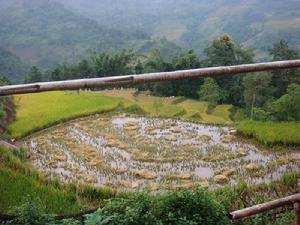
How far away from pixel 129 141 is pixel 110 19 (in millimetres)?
112810

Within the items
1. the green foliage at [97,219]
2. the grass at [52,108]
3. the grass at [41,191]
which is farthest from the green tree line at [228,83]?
the green foliage at [97,219]

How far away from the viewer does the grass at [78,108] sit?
8.70 meters

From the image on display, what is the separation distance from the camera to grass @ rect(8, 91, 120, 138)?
334 inches

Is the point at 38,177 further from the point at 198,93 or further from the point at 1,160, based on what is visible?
the point at 198,93

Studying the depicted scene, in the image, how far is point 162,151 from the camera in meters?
6.71

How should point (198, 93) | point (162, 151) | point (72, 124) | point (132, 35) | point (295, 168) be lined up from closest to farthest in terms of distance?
point (295, 168)
point (162, 151)
point (72, 124)
point (198, 93)
point (132, 35)

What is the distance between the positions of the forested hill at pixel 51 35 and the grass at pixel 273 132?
5559 centimetres

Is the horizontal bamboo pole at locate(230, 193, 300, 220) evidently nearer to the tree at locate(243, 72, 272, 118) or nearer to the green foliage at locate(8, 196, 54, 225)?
the green foliage at locate(8, 196, 54, 225)

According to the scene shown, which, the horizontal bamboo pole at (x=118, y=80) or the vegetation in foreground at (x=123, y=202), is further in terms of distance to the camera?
the vegetation in foreground at (x=123, y=202)

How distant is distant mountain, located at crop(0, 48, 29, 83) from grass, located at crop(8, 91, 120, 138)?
3505cm

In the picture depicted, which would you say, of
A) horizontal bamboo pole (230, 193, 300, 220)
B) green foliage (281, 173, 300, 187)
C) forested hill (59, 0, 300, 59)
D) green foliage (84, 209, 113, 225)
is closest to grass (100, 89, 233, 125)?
green foliage (281, 173, 300, 187)

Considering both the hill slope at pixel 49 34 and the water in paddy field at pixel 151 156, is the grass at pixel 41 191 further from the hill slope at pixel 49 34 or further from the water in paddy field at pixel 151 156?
the hill slope at pixel 49 34

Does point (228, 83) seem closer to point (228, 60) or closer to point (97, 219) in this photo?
point (228, 60)

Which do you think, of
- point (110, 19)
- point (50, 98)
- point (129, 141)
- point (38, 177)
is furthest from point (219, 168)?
point (110, 19)
